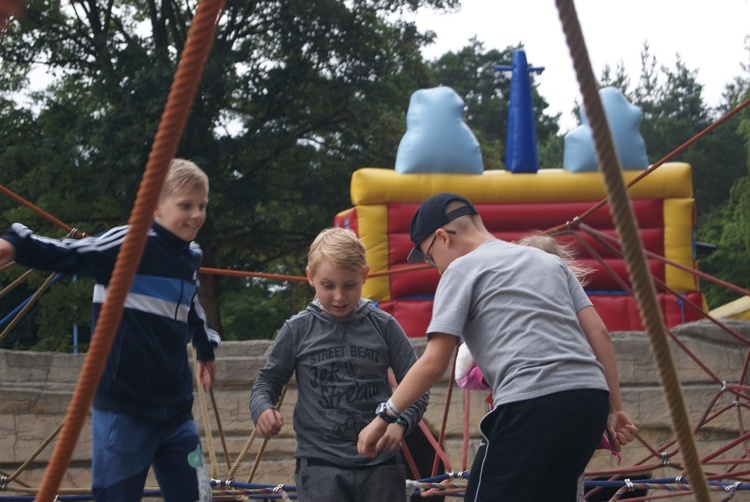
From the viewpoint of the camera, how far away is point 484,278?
2.22 metres

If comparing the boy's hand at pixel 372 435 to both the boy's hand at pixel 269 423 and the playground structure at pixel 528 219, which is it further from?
Answer: the playground structure at pixel 528 219

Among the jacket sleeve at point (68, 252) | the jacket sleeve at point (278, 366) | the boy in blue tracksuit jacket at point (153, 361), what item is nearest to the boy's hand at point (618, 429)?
the jacket sleeve at point (278, 366)

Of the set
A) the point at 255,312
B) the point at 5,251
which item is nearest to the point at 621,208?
the point at 5,251

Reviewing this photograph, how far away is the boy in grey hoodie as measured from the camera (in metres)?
2.52

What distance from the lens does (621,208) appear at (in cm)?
118

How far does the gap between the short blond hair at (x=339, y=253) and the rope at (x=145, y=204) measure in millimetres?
1304

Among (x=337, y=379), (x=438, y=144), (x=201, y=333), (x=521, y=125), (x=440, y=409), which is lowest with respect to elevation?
(x=440, y=409)

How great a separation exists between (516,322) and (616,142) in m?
5.39

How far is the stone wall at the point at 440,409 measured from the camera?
17.0 ft

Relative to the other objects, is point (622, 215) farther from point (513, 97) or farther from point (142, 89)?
point (142, 89)

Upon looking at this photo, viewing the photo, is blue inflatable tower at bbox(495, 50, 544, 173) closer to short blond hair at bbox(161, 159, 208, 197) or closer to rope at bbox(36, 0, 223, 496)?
short blond hair at bbox(161, 159, 208, 197)

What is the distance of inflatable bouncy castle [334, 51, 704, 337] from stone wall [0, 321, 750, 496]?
135 centimetres

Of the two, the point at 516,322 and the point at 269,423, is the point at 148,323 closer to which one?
the point at 269,423

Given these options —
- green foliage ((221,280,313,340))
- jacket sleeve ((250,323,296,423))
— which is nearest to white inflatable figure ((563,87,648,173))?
jacket sleeve ((250,323,296,423))
